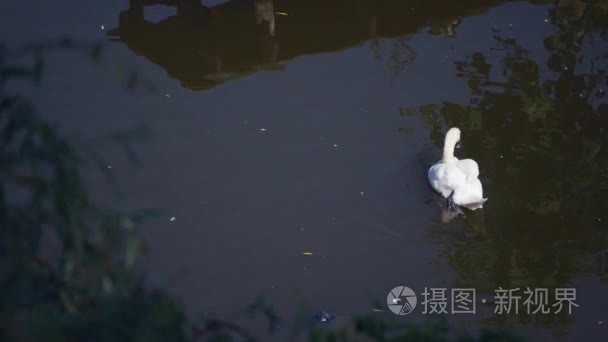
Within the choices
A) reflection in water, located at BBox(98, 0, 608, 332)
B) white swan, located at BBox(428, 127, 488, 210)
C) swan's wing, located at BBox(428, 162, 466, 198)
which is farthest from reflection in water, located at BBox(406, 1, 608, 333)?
swan's wing, located at BBox(428, 162, 466, 198)

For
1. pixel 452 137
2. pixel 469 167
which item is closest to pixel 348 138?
pixel 452 137

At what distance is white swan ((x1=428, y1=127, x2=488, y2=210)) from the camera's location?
7.48 m

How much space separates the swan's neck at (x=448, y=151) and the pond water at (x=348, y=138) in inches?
13.5

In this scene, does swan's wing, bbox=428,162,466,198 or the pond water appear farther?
swan's wing, bbox=428,162,466,198

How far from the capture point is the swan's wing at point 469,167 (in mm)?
7586

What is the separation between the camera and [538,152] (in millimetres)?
8328

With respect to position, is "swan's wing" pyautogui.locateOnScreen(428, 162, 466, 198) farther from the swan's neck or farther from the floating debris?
the floating debris

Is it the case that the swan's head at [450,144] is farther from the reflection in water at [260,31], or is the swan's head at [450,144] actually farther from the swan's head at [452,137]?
the reflection in water at [260,31]

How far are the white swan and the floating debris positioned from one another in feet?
5.22

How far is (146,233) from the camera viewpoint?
7.34 meters

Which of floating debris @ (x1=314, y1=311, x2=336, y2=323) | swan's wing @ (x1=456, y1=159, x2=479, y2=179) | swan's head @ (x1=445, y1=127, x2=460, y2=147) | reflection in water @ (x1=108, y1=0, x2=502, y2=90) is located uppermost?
reflection in water @ (x1=108, y1=0, x2=502, y2=90)

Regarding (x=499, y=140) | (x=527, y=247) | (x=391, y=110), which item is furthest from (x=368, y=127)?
(x=527, y=247)

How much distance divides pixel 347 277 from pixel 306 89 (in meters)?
2.53

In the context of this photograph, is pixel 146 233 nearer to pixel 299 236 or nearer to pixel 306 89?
pixel 299 236
